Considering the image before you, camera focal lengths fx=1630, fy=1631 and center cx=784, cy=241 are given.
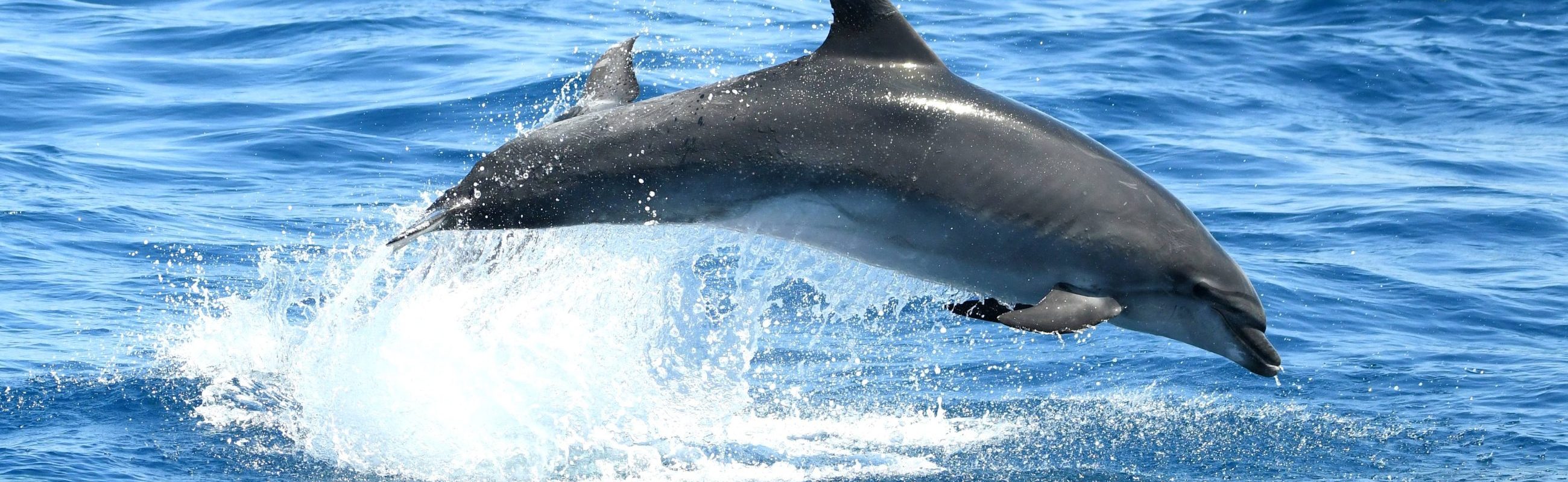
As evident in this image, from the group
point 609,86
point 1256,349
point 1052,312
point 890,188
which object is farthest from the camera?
point 609,86

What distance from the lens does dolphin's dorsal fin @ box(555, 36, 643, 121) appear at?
23.2 ft

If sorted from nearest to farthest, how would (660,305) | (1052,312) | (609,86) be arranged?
(1052,312), (609,86), (660,305)

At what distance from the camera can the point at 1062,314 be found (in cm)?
629

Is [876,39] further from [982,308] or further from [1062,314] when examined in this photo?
[1062,314]

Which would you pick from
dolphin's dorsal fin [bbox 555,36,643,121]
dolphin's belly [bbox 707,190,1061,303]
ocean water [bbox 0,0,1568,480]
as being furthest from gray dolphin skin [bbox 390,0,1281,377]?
ocean water [bbox 0,0,1568,480]

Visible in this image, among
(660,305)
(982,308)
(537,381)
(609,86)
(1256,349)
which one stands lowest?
(537,381)

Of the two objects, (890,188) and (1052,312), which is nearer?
(1052,312)

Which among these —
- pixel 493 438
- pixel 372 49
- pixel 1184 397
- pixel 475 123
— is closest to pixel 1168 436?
pixel 1184 397

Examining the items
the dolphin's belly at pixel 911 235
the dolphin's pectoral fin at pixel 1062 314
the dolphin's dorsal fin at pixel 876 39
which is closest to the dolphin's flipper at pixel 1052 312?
the dolphin's pectoral fin at pixel 1062 314

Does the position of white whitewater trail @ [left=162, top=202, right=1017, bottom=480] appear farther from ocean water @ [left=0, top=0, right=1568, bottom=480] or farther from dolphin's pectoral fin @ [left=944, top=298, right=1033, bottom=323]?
dolphin's pectoral fin @ [left=944, top=298, right=1033, bottom=323]

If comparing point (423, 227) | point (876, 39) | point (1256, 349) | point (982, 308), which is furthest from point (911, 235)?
point (423, 227)

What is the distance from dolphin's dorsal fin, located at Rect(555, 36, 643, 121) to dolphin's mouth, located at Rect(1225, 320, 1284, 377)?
275 cm

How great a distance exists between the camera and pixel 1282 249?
12812mm

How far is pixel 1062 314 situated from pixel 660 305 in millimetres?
3374
